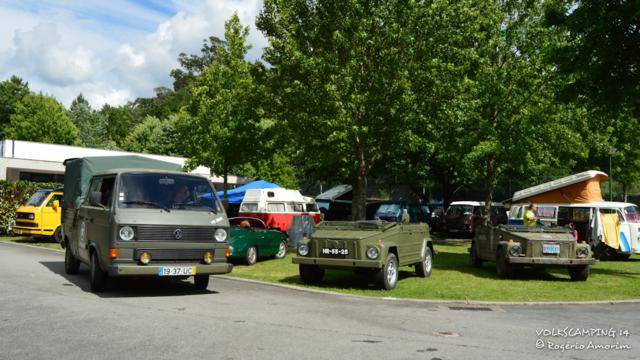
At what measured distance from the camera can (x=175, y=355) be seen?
606 centimetres

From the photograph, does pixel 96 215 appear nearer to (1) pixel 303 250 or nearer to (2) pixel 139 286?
(2) pixel 139 286

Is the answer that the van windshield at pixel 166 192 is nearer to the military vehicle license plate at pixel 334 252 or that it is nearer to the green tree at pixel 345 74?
the military vehicle license plate at pixel 334 252

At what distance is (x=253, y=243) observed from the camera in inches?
646

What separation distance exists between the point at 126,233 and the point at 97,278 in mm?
1193

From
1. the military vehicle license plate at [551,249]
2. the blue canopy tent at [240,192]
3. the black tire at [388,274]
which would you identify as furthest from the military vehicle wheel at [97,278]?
the blue canopy tent at [240,192]

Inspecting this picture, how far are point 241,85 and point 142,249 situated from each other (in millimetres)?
17414

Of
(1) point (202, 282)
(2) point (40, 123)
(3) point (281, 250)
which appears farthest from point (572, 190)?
(2) point (40, 123)

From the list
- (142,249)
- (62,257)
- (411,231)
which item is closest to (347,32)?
(411,231)

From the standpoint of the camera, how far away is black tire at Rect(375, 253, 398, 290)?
1171cm

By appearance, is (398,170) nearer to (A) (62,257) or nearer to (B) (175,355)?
(A) (62,257)

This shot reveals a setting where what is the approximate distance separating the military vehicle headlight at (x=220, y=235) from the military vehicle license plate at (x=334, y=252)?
7.66ft

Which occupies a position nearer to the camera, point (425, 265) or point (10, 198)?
point (425, 265)

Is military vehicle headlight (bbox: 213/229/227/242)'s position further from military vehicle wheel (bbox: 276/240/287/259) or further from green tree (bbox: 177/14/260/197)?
green tree (bbox: 177/14/260/197)

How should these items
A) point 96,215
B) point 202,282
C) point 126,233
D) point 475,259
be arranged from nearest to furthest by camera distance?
point 126,233
point 96,215
point 202,282
point 475,259
